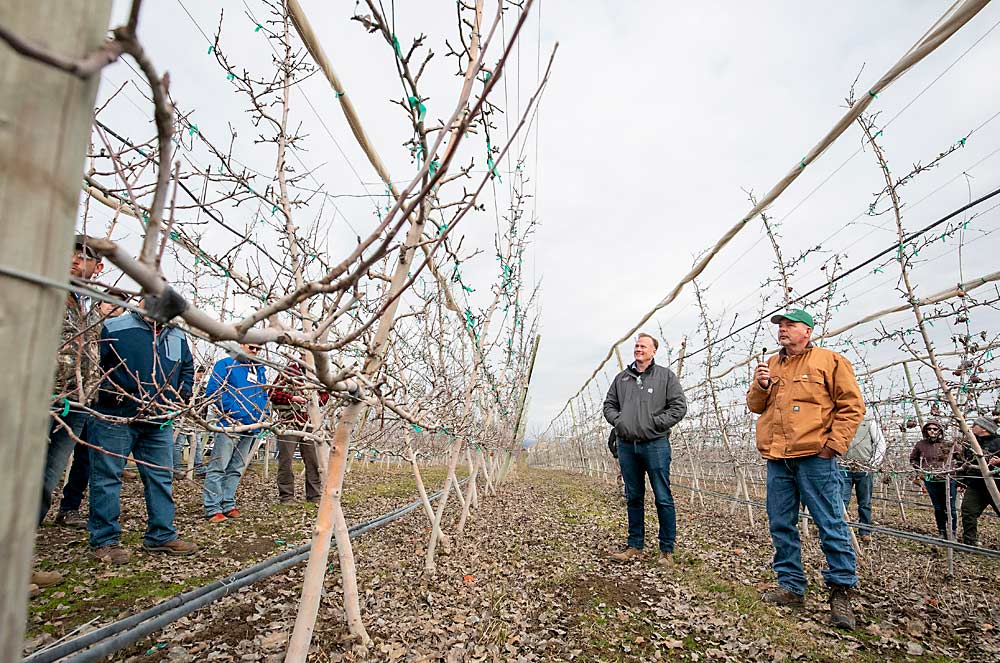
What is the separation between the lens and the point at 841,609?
3.31 m

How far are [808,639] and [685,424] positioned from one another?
1309 cm

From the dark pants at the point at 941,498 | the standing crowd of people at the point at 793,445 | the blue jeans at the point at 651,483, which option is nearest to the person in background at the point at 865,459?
the dark pants at the point at 941,498

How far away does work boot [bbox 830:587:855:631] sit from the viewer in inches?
129

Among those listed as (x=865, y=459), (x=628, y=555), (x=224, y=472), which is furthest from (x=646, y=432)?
(x=224, y=472)

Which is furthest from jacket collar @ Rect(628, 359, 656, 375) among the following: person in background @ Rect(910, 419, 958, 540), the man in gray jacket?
person in background @ Rect(910, 419, 958, 540)

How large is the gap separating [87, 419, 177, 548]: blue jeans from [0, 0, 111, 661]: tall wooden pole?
3298 millimetres

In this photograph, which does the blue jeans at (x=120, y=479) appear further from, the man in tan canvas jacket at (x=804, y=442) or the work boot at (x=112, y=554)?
the man in tan canvas jacket at (x=804, y=442)

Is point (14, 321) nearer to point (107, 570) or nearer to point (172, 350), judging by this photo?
point (172, 350)

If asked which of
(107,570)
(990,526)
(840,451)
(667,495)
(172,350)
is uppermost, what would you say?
(172,350)

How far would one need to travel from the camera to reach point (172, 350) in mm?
3879

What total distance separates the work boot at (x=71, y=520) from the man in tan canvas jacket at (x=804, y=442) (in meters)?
5.93

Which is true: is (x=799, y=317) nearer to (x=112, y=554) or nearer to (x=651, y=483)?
(x=651, y=483)

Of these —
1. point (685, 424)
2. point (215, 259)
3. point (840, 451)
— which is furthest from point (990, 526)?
point (215, 259)

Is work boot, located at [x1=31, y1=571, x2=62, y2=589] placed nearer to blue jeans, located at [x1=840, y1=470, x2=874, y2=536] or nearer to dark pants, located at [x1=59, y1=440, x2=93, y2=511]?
dark pants, located at [x1=59, y1=440, x2=93, y2=511]
